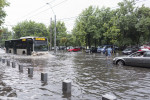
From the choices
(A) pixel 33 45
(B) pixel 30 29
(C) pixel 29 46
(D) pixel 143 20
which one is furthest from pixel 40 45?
(B) pixel 30 29

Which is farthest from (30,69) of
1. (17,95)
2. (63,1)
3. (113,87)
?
(63,1)

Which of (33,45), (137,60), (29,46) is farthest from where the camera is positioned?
(29,46)

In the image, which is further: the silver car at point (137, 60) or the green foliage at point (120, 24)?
the green foliage at point (120, 24)

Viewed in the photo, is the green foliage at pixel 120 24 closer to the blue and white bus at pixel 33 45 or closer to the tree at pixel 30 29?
the blue and white bus at pixel 33 45

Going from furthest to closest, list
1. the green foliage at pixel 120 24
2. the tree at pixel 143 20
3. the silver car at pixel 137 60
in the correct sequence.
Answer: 1. the green foliage at pixel 120 24
2. the tree at pixel 143 20
3. the silver car at pixel 137 60

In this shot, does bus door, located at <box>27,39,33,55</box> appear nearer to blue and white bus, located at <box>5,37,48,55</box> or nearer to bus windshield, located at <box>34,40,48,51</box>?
blue and white bus, located at <box>5,37,48,55</box>

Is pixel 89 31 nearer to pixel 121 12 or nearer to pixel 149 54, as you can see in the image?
pixel 121 12

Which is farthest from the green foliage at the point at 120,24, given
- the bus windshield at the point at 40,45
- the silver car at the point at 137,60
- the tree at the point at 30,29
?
the silver car at the point at 137,60

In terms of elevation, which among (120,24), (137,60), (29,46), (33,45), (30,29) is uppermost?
(30,29)

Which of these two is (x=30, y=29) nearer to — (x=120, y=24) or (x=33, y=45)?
(x=120, y=24)

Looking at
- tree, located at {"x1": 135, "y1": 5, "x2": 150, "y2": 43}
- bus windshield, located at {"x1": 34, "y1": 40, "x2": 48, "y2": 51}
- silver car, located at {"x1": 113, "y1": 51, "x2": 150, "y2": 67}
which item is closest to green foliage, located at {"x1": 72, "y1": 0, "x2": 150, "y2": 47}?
tree, located at {"x1": 135, "y1": 5, "x2": 150, "y2": 43}

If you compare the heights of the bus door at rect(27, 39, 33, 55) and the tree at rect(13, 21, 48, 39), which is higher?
the tree at rect(13, 21, 48, 39)

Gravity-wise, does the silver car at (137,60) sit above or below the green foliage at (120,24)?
below

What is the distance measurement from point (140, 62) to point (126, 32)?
96.2 ft
